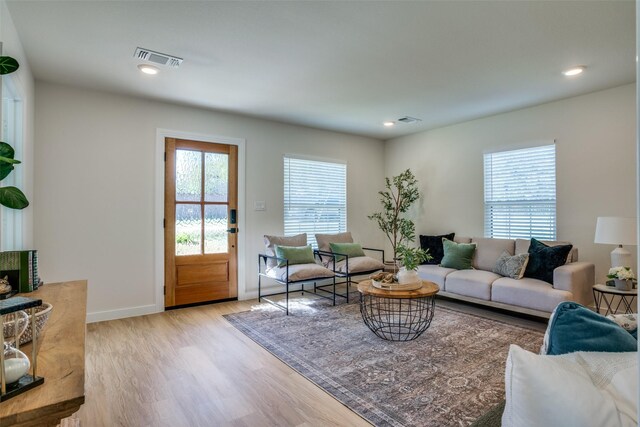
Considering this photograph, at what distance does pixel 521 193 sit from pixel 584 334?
394cm

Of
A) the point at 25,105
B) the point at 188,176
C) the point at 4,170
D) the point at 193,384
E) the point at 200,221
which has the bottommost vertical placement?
the point at 193,384

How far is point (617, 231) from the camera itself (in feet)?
10.3

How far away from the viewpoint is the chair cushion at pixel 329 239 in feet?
16.5

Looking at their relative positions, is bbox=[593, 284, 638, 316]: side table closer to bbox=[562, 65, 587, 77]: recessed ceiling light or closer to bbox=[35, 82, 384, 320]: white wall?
bbox=[562, 65, 587, 77]: recessed ceiling light

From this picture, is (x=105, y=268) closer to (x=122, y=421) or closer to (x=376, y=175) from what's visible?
(x=122, y=421)

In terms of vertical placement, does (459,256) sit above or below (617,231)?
below

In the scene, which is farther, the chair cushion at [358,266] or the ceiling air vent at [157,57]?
the chair cushion at [358,266]

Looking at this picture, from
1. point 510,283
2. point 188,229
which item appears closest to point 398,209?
point 510,283

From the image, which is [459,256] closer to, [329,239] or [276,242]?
[329,239]

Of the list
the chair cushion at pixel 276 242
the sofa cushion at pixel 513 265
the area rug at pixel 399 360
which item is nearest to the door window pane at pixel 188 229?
the chair cushion at pixel 276 242

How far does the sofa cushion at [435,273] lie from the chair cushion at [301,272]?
4.00ft

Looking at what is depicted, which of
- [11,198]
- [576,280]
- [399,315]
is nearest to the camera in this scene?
[11,198]

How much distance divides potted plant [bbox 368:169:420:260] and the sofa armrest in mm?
2247

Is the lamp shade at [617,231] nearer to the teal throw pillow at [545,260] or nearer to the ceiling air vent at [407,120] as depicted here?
the teal throw pillow at [545,260]
